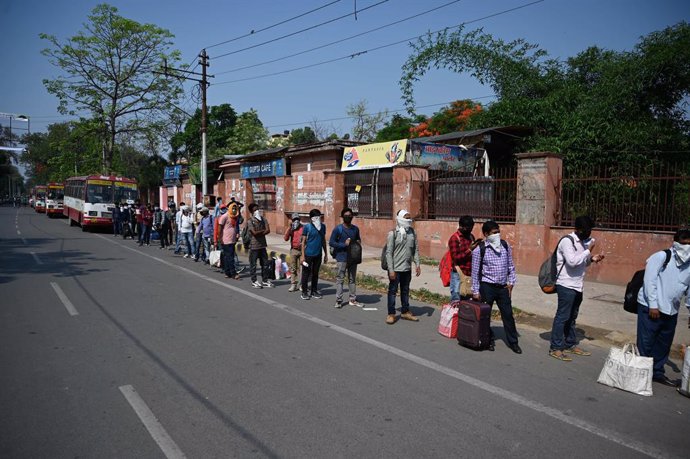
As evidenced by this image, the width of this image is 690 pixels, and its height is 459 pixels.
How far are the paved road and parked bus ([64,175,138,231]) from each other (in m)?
19.4

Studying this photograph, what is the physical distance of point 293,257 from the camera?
10.0 m

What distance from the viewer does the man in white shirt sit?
5648mm

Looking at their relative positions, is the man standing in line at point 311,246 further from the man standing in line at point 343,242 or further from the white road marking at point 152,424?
the white road marking at point 152,424

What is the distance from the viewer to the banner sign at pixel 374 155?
53.9ft

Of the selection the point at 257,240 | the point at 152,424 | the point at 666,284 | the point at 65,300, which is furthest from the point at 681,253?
the point at 65,300

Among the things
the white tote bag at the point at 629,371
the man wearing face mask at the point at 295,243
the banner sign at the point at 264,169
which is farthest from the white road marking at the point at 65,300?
the banner sign at the point at 264,169

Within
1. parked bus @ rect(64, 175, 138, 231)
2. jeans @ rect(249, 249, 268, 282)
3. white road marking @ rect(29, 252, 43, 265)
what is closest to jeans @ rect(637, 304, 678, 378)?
jeans @ rect(249, 249, 268, 282)

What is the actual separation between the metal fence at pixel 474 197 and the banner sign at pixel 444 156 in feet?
3.51

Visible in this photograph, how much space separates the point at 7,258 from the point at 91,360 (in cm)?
1104

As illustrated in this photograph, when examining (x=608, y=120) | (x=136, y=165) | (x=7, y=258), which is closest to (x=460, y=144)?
(x=608, y=120)

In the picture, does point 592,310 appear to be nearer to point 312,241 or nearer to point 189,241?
point 312,241

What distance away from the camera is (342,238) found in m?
8.47

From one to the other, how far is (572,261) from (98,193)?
26729mm

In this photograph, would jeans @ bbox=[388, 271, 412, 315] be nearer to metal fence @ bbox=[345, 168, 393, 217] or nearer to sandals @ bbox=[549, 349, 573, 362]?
sandals @ bbox=[549, 349, 573, 362]
